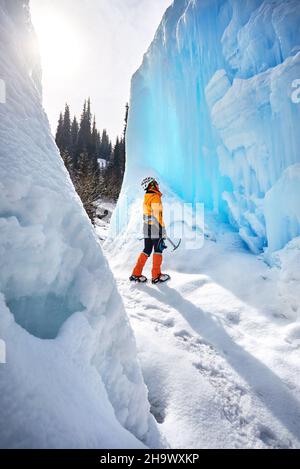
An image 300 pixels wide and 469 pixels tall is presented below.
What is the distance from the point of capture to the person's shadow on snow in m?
1.61

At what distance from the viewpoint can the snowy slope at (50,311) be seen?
0.76m

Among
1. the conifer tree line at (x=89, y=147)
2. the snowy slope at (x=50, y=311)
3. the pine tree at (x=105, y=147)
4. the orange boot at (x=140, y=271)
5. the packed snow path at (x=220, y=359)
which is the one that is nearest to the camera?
the snowy slope at (x=50, y=311)

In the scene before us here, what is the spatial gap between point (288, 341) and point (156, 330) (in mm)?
1239

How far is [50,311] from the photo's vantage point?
115 centimetres

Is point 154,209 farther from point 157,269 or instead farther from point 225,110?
point 225,110

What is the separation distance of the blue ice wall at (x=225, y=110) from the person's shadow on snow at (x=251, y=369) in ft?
6.43

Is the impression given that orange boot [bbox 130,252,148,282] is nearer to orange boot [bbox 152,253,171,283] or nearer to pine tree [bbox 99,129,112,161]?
orange boot [bbox 152,253,171,283]

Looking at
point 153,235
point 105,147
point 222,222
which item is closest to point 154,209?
point 153,235

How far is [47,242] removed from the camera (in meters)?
1.19

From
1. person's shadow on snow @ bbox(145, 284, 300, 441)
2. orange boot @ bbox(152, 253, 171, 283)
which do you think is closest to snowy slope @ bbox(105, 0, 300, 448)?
person's shadow on snow @ bbox(145, 284, 300, 441)

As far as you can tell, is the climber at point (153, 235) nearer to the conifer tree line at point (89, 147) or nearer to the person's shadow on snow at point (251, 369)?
the person's shadow on snow at point (251, 369)

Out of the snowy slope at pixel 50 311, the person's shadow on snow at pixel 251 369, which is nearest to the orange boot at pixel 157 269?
the person's shadow on snow at pixel 251 369

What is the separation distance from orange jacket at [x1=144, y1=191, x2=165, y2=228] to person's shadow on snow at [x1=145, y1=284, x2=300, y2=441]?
154cm
